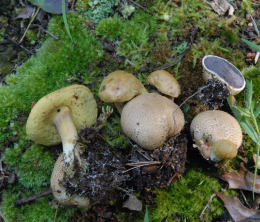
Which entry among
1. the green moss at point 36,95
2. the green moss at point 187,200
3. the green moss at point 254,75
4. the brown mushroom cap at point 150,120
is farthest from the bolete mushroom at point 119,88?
the green moss at point 254,75

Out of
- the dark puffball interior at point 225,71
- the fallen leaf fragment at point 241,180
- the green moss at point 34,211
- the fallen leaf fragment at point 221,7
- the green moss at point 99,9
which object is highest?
the fallen leaf fragment at point 221,7

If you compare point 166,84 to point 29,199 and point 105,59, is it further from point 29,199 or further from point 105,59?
point 29,199

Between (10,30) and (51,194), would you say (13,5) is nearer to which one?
(10,30)

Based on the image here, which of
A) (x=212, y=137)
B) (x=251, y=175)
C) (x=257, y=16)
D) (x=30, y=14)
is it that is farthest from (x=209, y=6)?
(x=30, y=14)

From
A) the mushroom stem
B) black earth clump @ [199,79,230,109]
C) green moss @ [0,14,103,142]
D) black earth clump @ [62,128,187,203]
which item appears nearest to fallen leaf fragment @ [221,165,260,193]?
black earth clump @ [62,128,187,203]

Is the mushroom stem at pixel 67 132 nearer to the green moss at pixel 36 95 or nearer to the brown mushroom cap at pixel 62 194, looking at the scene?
the brown mushroom cap at pixel 62 194

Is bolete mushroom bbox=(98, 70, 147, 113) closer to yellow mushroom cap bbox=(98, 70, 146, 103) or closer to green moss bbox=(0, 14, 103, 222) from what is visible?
yellow mushroom cap bbox=(98, 70, 146, 103)

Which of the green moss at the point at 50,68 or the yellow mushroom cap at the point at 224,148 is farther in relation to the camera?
the green moss at the point at 50,68
